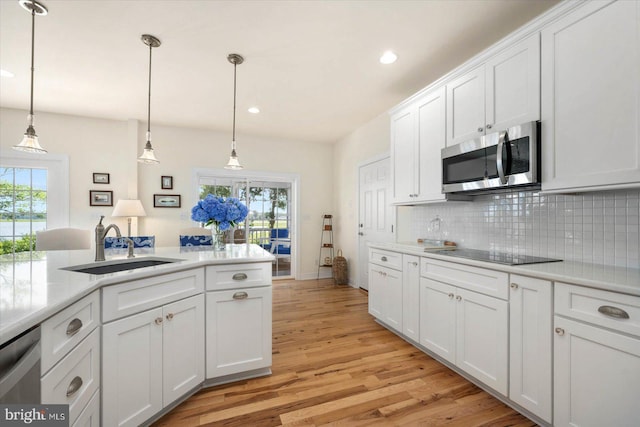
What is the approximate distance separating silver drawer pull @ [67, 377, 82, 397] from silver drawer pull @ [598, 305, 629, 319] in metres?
2.28

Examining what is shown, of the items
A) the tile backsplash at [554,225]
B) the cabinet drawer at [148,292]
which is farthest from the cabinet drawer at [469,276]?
the cabinet drawer at [148,292]

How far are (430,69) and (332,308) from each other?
9.66ft

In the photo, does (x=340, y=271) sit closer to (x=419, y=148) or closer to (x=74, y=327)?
(x=419, y=148)

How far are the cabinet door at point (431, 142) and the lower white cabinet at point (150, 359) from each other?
212 centimetres

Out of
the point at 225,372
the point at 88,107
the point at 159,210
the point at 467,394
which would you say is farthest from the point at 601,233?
the point at 88,107

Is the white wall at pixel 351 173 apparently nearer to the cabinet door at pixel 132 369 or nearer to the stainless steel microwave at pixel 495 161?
the stainless steel microwave at pixel 495 161

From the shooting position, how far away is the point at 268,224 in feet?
17.2

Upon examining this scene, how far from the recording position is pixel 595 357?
4.30 ft

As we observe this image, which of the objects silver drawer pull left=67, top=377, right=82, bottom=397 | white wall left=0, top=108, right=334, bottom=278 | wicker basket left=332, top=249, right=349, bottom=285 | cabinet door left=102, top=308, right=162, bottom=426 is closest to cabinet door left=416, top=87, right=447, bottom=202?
cabinet door left=102, top=308, right=162, bottom=426

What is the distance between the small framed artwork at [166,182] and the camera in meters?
4.56

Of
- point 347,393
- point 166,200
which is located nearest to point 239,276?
point 347,393

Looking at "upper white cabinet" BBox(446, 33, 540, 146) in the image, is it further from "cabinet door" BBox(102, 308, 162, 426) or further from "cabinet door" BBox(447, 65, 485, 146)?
"cabinet door" BBox(102, 308, 162, 426)

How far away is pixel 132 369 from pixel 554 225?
2769 mm

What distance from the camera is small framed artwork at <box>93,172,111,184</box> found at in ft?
14.0
